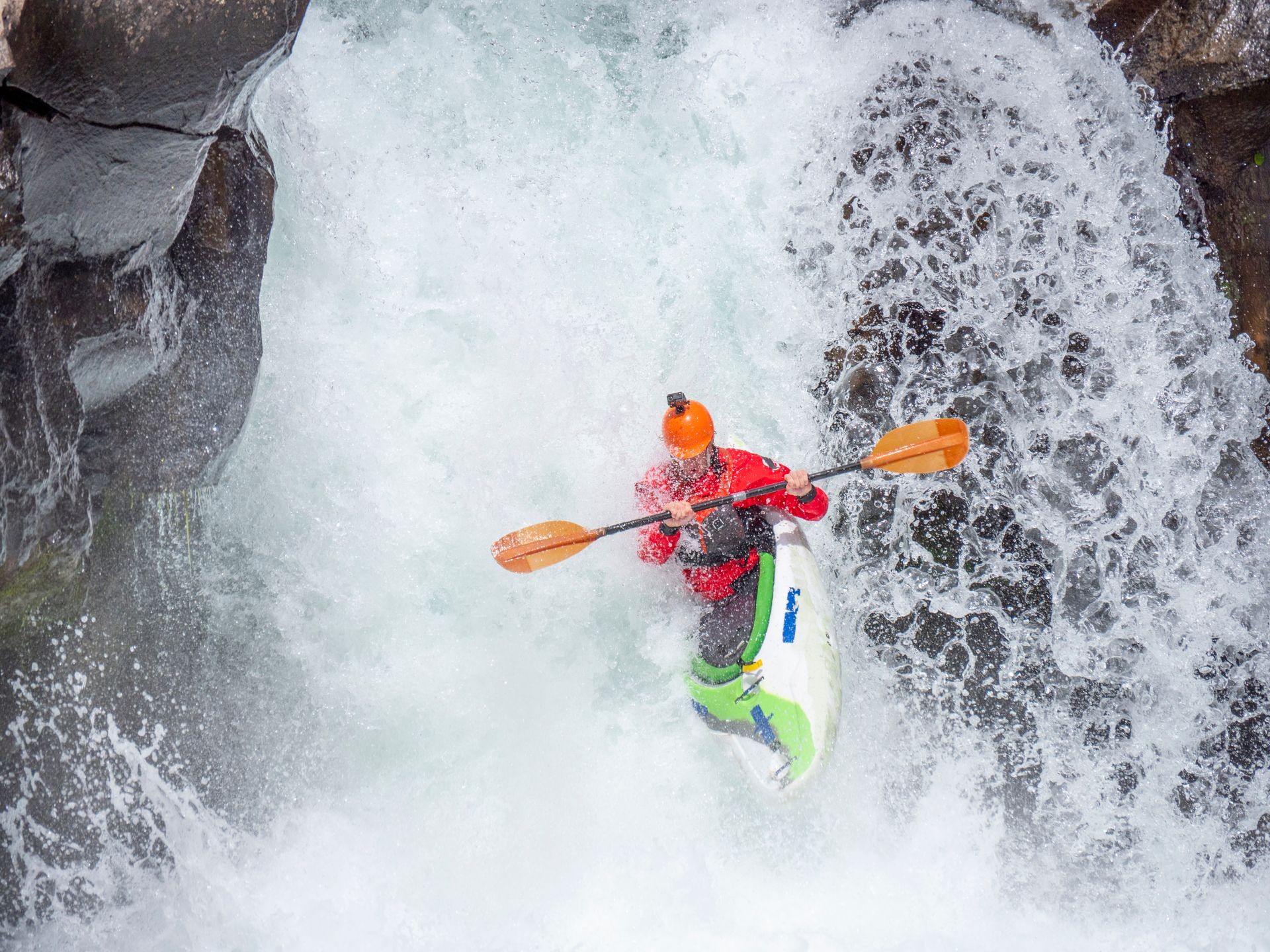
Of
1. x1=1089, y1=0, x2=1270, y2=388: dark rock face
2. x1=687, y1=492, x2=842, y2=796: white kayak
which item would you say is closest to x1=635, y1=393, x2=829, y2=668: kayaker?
x1=687, y1=492, x2=842, y2=796: white kayak

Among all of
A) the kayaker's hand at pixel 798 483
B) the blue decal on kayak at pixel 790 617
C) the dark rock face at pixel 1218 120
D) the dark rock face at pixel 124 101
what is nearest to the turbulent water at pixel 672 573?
the dark rock face at pixel 1218 120

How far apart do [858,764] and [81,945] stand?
11.8 feet

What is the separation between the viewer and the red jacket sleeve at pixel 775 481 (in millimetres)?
3898

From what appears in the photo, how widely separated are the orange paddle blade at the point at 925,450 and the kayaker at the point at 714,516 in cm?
33

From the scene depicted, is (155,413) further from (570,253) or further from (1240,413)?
(1240,413)

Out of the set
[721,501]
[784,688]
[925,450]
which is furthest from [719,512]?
[925,450]

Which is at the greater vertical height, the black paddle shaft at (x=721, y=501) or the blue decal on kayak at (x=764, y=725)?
the black paddle shaft at (x=721, y=501)

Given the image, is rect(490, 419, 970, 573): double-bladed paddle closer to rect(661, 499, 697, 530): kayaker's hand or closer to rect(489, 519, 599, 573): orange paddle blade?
rect(489, 519, 599, 573): orange paddle blade

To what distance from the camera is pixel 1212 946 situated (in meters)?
4.16

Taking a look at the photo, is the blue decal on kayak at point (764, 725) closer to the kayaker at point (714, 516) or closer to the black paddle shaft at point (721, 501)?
the kayaker at point (714, 516)

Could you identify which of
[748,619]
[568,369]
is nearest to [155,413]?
[568,369]

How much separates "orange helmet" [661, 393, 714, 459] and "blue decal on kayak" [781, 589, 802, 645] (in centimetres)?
85

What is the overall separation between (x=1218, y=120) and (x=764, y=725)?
3702 millimetres

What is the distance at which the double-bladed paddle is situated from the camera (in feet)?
12.7
